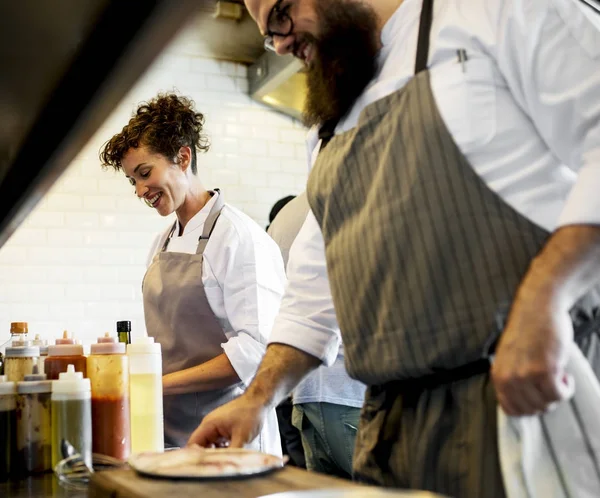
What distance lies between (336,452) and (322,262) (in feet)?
3.98

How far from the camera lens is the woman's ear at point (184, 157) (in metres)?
2.52

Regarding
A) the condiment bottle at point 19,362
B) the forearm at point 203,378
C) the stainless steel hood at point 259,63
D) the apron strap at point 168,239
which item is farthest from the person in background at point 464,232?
the stainless steel hood at point 259,63

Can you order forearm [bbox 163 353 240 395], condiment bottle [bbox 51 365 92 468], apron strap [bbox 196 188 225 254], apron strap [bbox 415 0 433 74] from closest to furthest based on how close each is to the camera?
apron strap [bbox 415 0 433 74] → condiment bottle [bbox 51 365 92 468] → forearm [bbox 163 353 240 395] → apron strap [bbox 196 188 225 254]

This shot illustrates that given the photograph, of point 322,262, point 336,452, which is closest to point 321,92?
point 322,262

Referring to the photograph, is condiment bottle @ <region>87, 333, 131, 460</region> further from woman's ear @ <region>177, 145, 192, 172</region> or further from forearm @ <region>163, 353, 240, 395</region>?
woman's ear @ <region>177, 145, 192, 172</region>

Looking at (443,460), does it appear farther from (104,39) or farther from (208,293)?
(208,293)

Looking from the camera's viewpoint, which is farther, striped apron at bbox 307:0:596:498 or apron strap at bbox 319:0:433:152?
apron strap at bbox 319:0:433:152

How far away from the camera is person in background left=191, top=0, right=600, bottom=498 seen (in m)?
0.95

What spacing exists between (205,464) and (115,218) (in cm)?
366

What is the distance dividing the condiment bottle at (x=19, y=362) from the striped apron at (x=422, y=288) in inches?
30.3

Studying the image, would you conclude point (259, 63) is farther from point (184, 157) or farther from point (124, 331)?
point (124, 331)

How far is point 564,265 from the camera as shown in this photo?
3.06 feet

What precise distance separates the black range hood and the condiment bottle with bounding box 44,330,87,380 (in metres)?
1.13

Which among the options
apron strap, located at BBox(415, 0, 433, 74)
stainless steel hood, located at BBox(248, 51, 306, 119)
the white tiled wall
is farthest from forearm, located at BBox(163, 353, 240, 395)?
stainless steel hood, located at BBox(248, 51, 306, 119)
